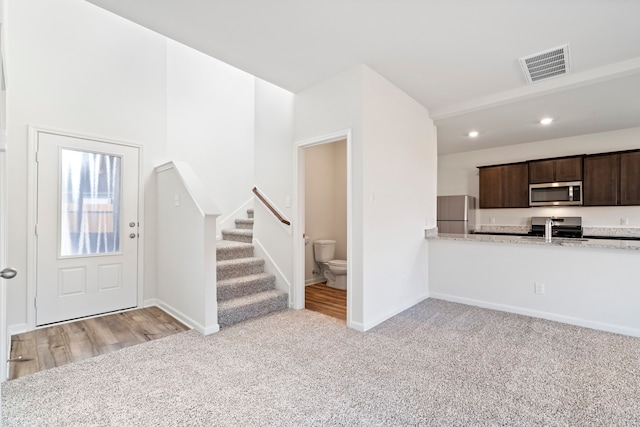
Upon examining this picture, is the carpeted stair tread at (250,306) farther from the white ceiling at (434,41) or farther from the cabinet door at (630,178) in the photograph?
the cabinet door at (630,178)

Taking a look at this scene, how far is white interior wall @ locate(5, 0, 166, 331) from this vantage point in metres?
2.92

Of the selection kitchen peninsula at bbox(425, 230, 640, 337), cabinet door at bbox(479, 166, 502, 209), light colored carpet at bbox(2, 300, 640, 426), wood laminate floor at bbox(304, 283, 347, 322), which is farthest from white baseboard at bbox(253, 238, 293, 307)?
cabinet door at bbox(479, 166, 502, 209)

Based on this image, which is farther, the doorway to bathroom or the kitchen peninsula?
the doorway to bathroom

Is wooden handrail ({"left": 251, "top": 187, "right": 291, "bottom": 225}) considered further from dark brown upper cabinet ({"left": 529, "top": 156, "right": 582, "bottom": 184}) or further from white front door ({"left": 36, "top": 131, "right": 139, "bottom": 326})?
dark brown upper cabinet ({"left": 529, "top": 156, "right": 582, "bottom": 184})

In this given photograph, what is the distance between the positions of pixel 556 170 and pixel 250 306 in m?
5.45

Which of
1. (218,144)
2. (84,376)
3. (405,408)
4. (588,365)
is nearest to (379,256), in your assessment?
(405,408)

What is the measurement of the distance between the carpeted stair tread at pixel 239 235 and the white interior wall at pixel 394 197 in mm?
1918

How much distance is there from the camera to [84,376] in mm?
2141

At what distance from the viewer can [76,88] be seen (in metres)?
3.27

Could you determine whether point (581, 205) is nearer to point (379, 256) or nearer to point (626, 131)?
point (626, 131)

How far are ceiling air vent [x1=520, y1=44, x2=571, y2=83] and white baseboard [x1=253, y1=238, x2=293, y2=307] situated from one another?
338cm

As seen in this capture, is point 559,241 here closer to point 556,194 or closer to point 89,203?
point 556,194

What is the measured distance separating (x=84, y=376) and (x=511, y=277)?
4.19 metres

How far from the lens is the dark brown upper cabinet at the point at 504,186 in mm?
A: 5512
